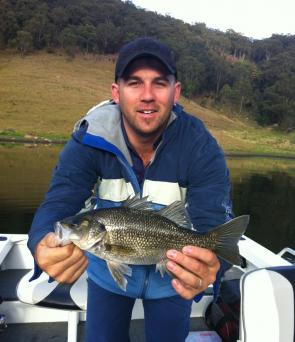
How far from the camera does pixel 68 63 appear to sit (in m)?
96.5

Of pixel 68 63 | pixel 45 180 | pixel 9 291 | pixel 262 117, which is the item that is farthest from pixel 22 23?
pixel 9 291

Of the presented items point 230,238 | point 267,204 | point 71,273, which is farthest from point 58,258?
point 267,204

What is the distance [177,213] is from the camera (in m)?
3.22

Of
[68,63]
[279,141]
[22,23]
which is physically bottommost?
[279,141]

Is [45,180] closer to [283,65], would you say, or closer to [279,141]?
[279,141]

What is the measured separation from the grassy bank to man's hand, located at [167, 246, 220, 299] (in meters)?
58.4

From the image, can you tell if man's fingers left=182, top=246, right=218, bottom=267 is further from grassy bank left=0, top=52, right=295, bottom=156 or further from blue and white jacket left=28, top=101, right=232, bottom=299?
grassy bank left=0, top=52, right=295, bottom=156

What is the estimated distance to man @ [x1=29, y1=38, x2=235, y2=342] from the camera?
10.7 ft

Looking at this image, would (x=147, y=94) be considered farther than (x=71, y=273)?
Yes

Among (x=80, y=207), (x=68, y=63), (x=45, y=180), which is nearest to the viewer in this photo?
(x=80, y=207)

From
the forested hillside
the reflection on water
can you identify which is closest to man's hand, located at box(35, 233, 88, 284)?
the reflection on water

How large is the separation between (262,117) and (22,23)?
66.2 m

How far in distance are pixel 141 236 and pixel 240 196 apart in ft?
85.9

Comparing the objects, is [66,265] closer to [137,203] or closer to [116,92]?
[137,203]
